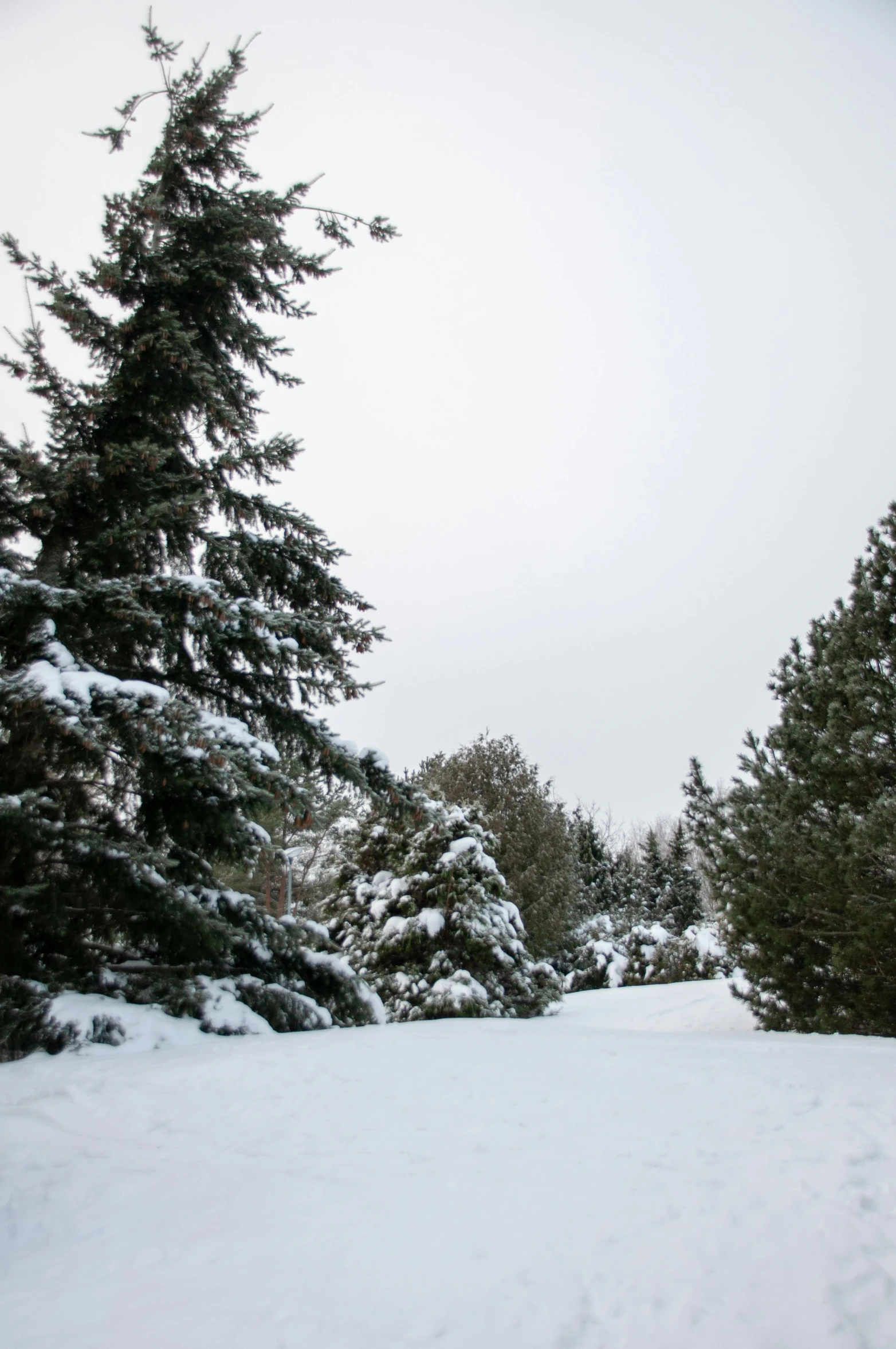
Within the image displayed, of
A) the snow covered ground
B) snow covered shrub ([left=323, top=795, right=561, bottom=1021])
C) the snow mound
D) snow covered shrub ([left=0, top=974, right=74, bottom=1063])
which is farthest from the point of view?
the snow mound

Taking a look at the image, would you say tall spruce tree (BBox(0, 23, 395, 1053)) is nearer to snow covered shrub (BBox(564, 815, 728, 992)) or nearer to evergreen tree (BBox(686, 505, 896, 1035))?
evergreen tree (BBox(686, 505, 896, 1035))

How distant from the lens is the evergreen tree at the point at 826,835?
21.9ft

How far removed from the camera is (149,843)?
16.8 feet

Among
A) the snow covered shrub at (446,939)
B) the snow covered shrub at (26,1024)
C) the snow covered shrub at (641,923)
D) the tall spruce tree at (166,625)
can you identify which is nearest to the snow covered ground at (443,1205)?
the snow covered shrub at (26,1024)

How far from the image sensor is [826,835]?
7.03 m

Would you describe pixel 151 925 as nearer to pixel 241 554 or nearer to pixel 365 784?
pixel 365 784

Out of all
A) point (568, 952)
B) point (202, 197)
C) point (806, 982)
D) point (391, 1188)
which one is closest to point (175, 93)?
point (202, 197)

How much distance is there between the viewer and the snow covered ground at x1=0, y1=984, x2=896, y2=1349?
1.60 metres

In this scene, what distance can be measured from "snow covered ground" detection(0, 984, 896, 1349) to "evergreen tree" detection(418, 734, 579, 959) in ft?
45.5

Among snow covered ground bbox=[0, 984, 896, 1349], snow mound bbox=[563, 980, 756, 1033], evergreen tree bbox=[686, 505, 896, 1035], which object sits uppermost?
evergreen tree bbox=[686, 505, 896, 1035]

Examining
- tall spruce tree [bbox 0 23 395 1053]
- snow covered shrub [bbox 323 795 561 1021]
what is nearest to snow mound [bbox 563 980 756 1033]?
snow covered shrub [bbox 323 795 561 1021]

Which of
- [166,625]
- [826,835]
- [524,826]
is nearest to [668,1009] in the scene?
[826,835]

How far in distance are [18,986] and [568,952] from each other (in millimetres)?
19243

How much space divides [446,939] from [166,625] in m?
5.39
